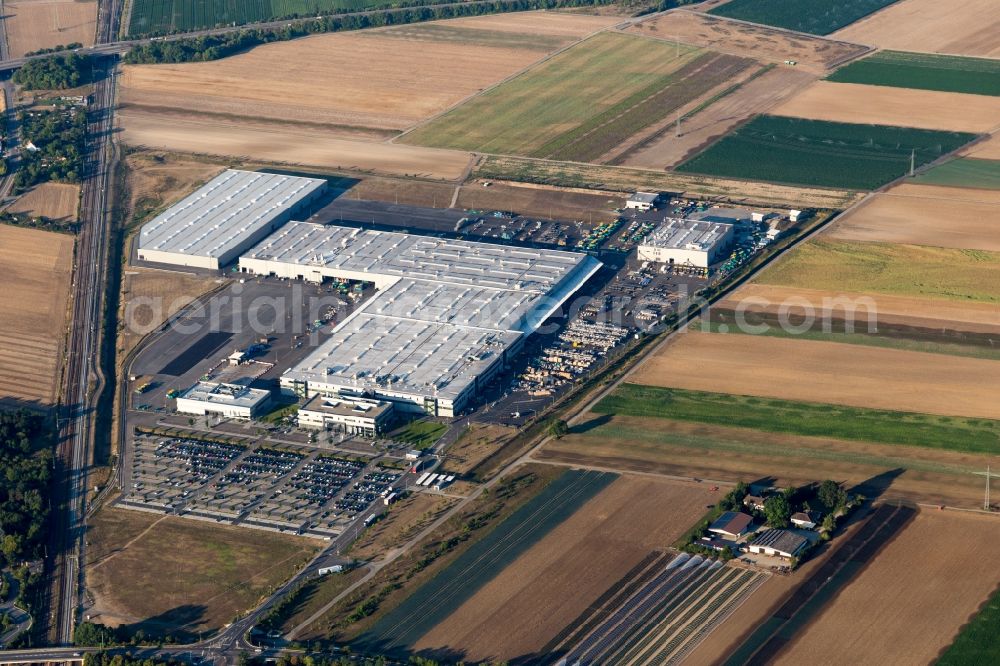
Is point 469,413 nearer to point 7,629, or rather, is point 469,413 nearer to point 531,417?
point 531,417

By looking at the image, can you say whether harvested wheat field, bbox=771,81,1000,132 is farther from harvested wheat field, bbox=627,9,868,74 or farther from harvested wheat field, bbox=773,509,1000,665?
harvested wheat field, bbox=773,509,1000,665

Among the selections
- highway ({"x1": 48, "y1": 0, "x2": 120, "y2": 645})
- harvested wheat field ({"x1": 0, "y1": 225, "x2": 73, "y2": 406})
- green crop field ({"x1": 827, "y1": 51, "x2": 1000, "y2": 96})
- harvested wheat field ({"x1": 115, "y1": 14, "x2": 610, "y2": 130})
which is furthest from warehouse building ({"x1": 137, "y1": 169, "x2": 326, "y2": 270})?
green crop field ({"x1": 827, "y1": 51, "x2": 1000, "y2": 96})

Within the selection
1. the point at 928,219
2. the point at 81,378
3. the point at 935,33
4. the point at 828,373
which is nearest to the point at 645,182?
the point at 928,219

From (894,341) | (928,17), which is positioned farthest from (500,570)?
(928,17)

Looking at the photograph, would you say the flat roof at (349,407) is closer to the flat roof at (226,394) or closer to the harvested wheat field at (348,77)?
the flat roof at (226,394)

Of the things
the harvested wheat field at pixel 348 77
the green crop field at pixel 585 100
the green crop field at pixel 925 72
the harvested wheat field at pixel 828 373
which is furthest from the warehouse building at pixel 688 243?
the green crop field at pixel 925 72

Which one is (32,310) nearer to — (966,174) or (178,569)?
(178,569)
